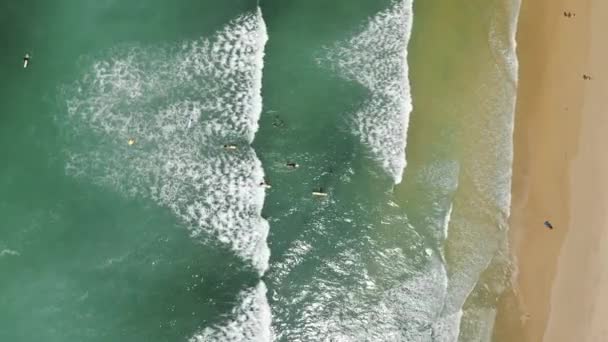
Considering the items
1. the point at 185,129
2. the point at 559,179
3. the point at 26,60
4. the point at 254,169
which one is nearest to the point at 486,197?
the point at 559,179

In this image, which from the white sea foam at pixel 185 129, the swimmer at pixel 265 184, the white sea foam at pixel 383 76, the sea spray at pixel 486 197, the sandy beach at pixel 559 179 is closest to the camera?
the sea spray at pixel 486 197

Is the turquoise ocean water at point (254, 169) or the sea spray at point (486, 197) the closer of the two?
the turquoise ocean water at point (254, 169)

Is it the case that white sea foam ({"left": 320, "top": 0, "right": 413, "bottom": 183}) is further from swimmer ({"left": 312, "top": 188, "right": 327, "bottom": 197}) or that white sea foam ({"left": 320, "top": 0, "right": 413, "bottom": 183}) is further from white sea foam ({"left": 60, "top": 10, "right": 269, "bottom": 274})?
white sea foam ({"left": 60, "top": 10, "right": 269, "bottom": 274})

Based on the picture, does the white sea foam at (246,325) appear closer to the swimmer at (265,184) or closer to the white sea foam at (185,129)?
the white sea foam at (185,129)

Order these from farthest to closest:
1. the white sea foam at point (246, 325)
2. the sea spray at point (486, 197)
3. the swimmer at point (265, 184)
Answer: the swimmer at point (265, 184) < the sea spray at point (486, 197) < the white sea foam at point (246, 325)

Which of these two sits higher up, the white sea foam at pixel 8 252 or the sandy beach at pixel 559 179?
the sandy beach at pixel 559 179

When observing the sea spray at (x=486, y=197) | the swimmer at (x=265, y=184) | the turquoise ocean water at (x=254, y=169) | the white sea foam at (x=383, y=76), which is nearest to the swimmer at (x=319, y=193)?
the turquoise ocean water at (x=254, y=169)

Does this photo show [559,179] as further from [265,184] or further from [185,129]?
[185,129]
